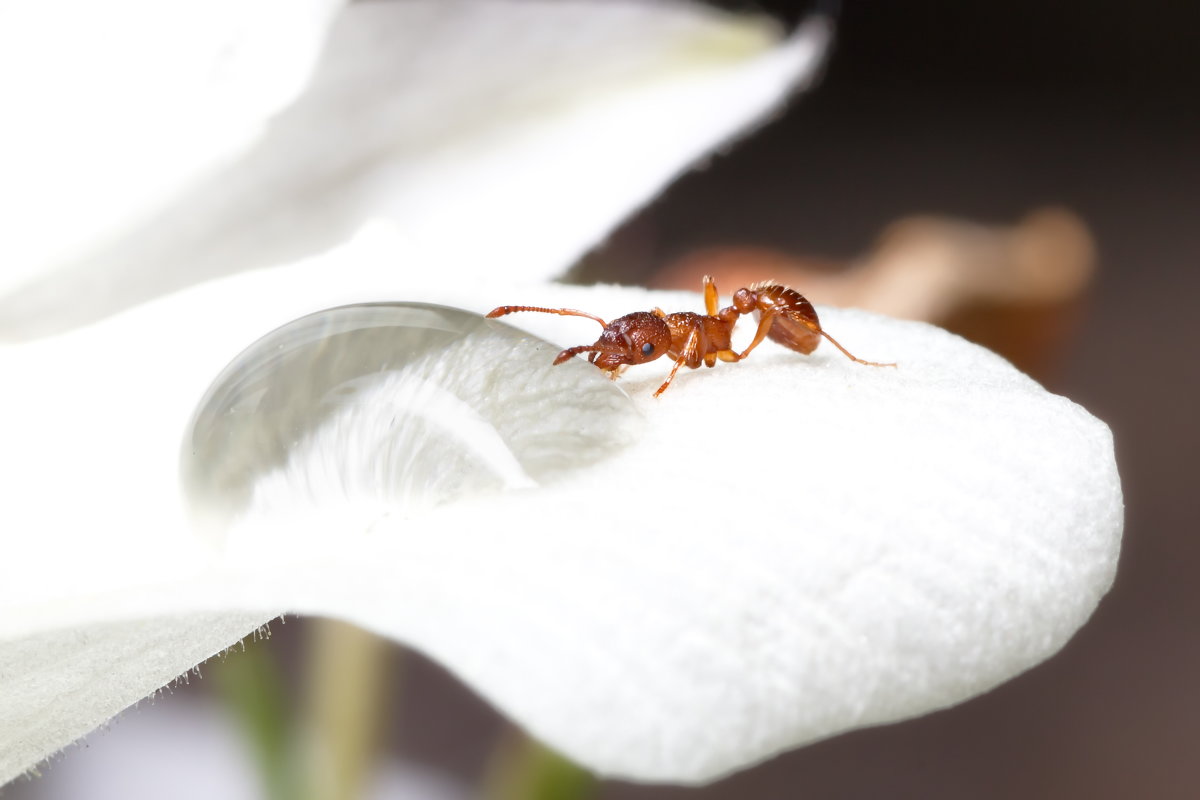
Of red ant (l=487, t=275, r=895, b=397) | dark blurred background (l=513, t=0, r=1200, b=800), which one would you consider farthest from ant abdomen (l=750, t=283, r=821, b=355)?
dark blurred background (l=513, t=0, r=1200, b=800)

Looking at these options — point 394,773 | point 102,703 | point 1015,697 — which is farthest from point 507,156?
point 1015,697

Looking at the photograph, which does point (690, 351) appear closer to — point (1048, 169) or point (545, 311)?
point (545, 311)

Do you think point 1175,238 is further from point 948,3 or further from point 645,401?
point 645,401

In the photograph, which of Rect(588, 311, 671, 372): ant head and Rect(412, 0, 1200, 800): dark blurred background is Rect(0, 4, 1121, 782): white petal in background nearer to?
Rect(588, 311, 671, 372): ant head

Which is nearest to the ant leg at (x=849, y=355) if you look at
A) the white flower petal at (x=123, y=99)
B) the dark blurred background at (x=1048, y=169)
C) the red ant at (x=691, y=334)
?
the red ant at (x=691, y=334)

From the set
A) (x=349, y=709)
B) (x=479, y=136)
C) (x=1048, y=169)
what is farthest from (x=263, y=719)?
(x=1048, y=169)

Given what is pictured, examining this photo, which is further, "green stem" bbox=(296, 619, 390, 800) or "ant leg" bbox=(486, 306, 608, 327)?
"green stem" bbox=(296, 619, 390, 800)

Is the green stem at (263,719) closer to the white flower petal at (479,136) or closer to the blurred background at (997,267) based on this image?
the blurred background at (997,267)
